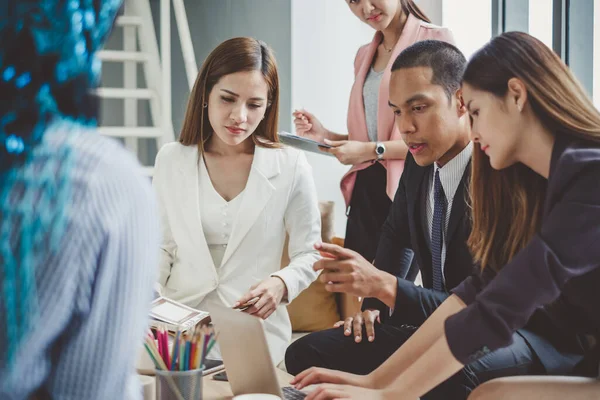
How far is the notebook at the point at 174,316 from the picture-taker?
4.80 ft

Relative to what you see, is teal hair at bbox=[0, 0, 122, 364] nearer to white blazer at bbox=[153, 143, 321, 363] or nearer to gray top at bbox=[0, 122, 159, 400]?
gray top at bbox=[0, 122, 159, 400]

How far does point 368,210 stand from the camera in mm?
2395

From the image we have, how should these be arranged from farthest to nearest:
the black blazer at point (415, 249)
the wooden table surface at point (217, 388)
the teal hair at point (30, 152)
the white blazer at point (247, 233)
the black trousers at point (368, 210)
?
1. the black trousers at point (368, 210)
2. the white blazer at point (247, 233)
3. the black blazer at point (415, 249)
4. the wooden table surface at point (217, 388)
5. the teal hair at point (30, 152)

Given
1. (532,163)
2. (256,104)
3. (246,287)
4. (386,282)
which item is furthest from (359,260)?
(256,104)

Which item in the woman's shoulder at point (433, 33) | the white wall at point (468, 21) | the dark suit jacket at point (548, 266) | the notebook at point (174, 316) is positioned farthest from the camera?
the white wall at point (468, 21)

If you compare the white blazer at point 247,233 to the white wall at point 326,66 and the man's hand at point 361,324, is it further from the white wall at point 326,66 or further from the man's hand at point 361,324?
the white wall at point 326,66

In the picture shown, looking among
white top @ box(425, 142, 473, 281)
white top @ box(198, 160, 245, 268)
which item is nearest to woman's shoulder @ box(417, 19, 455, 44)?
white top @ box(425, 142, 473, 281)

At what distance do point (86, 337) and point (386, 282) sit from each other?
110 cm

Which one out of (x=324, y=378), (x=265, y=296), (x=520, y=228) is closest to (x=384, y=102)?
(x=265, y=296)

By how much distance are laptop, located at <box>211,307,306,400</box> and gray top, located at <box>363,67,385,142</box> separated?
1.28 meters

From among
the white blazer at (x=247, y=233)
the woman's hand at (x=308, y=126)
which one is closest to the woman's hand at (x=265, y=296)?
the white blazer at (x=247, y=233)

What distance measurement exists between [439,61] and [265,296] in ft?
2.46

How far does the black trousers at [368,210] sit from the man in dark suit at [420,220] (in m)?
0.49

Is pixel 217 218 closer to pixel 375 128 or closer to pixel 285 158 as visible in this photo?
pixel 285 158
